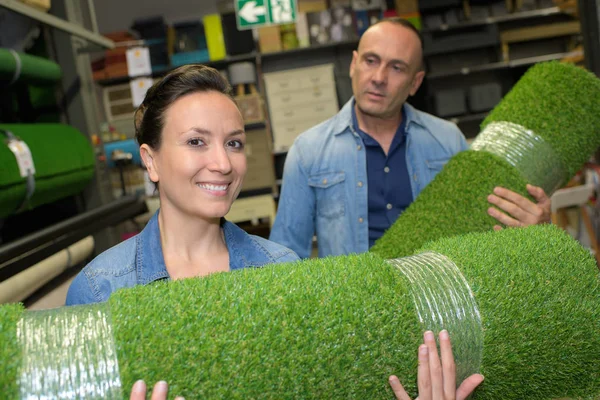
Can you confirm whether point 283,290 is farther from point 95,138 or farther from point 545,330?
point 95,138

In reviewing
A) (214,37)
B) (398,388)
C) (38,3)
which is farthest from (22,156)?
(214,37)

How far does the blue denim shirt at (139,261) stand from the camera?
3.70ft

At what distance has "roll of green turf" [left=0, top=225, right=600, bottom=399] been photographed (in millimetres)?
769

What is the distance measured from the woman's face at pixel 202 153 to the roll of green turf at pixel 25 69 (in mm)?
1291

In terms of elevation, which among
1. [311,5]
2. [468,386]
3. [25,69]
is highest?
[311,5]

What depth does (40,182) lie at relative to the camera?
2.16 metres

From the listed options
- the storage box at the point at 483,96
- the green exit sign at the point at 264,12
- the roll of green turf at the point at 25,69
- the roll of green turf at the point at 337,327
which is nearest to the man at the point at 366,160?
the roll of green turf at the point at 337,327

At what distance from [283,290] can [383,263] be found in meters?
0.17

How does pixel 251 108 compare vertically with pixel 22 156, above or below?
above

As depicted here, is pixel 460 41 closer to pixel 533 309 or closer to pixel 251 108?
pixel 251 108

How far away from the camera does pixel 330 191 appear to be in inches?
79.4

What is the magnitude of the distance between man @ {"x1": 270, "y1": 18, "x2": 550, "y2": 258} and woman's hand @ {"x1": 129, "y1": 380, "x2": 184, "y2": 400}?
1242mm

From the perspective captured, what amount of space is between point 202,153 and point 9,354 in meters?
0.51

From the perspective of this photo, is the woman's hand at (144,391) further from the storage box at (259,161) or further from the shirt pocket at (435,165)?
the storage box at (259,161)
